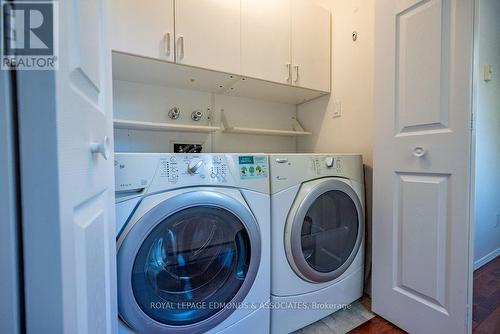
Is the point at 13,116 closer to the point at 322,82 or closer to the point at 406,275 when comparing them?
the point at 406,275

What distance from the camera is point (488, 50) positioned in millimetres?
1363

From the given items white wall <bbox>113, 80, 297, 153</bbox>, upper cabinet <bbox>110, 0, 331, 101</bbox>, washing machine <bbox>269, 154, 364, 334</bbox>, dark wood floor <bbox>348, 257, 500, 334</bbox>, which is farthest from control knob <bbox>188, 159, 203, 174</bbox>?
dark wood floor <bbox>348, 257, 500, 334</bbox>

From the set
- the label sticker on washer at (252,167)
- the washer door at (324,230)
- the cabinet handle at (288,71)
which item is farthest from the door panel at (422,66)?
the label sticker on washer at (252,167)

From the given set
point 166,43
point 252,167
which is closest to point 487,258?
point 252,167

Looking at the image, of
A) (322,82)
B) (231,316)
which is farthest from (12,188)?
(322,82)

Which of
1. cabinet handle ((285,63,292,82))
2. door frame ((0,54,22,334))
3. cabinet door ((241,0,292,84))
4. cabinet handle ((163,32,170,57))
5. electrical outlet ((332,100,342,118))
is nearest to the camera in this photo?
door frame ((0,54,22,334))

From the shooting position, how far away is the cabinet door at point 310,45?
1.48m

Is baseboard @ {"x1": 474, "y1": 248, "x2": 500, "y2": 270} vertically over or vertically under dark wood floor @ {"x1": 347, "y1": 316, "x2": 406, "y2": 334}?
over

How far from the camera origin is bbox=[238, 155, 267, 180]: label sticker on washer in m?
0.94

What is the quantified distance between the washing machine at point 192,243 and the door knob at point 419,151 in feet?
2.46

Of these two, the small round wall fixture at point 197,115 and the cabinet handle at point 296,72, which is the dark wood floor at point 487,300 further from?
the small round wall fixture at point 197,115

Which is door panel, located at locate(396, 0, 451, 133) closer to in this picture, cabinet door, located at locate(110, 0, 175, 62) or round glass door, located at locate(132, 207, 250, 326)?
round glass door, located at locate(132, 207, 250, 326)

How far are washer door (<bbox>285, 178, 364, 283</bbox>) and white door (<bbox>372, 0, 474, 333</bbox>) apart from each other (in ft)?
0.46

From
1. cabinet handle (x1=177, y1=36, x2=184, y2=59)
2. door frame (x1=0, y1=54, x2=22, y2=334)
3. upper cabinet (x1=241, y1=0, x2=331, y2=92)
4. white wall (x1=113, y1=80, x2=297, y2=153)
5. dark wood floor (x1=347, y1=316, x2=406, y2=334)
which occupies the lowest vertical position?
dark wood floor (x1=347, y1=316, x2=406, y2=334)
